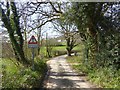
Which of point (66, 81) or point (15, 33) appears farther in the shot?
point (15, 33)

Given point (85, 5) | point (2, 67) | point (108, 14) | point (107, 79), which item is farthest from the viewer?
point (108, 14)

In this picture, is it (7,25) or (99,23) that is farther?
(99,23)

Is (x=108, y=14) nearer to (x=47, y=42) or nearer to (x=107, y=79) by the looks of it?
(x=107, y=79)

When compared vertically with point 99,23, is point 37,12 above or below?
above

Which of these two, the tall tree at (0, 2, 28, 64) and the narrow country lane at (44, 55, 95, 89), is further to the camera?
the tall tree at (0, 2, 28, 64)

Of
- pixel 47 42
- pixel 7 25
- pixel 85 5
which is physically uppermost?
pixel 85 5

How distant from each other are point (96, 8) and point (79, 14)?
122 centimetres

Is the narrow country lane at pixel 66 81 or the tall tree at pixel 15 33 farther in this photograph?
the tall tree at pixel 15 33

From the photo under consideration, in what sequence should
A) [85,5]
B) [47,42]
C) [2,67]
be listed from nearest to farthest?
[2,67], [85,5], [47,42]

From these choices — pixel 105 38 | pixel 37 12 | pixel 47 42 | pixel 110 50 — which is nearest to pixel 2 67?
pixel 110 50

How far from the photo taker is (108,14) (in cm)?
1564

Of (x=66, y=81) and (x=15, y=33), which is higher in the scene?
(x=15, y=33)

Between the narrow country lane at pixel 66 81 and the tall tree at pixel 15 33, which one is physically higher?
the tall tree at pixel 15 33

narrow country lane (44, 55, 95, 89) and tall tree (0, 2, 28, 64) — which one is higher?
tall tree (0, 2, 28, 64)
